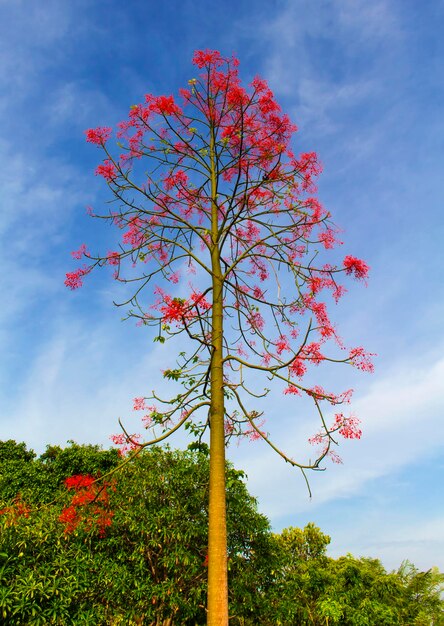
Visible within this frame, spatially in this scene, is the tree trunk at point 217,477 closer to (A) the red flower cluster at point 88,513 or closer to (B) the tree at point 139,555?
(B) the tree at point 139,555

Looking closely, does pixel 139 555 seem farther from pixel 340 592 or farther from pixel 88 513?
pixel 340 592

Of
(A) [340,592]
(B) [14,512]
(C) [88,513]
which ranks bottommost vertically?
(A) [340,592]

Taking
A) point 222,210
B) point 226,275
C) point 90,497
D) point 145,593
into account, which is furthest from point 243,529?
point 222,210

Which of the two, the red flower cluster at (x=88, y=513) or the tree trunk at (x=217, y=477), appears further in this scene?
the red flower cluster at (x=88, y=513)

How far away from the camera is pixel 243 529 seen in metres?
11.0

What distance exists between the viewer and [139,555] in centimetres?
985

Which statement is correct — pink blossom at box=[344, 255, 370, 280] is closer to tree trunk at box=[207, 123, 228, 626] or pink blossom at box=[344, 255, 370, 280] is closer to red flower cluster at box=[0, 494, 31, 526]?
tree trunk at box=[207, 123, 228, 626]

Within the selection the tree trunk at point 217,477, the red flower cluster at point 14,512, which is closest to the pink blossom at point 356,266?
the tree trunk at point 217,477

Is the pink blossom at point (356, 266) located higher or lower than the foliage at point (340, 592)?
higher

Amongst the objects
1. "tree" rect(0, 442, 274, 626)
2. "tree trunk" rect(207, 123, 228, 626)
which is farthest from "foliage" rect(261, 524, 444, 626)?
"tree trunk" rect(207, 123, 228, 626)

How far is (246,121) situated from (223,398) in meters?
5.36

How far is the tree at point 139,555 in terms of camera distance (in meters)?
7.87

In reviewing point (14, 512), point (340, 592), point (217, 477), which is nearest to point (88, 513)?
point (14, 512)

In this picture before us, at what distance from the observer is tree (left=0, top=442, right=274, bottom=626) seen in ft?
25.8
